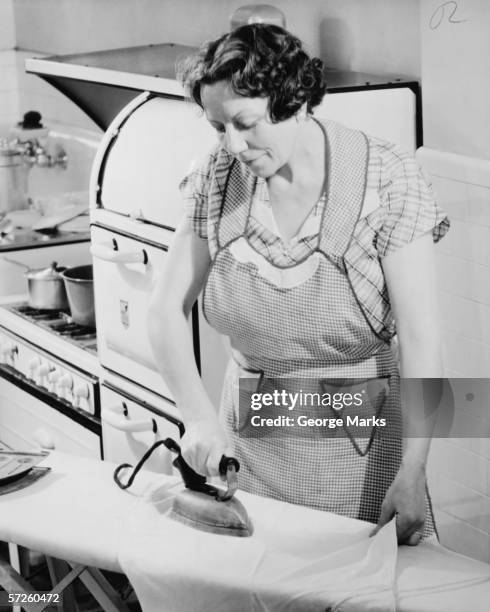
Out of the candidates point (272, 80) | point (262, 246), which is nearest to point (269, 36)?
point (272, 80)

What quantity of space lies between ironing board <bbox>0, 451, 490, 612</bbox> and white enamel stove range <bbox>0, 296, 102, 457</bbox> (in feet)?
3.80

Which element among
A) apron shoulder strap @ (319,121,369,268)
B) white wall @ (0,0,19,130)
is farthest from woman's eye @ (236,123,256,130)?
white wall @ (0,0,19,130)

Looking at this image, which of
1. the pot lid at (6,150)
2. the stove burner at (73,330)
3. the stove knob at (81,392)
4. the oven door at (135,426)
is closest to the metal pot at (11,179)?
the pot lid at (6,150)

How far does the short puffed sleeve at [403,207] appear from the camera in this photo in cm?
191

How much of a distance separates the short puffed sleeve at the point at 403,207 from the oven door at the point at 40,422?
66.8 inches

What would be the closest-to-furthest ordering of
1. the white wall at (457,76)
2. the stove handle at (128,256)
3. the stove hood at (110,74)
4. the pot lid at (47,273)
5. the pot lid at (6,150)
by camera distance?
the white wall at (457,76), the stove handle at (128,256), the stove hood at (110,74), the pot lid at (47,273), the pot lid at (6,150)

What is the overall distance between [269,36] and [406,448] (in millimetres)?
736

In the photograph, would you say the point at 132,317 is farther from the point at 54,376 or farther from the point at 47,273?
the point at 47,273

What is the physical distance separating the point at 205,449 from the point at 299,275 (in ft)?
1.17

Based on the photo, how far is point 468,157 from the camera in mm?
2758

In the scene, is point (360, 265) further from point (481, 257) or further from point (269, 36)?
point (481, 257)

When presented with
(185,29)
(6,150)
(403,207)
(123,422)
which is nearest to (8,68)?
(6,150)

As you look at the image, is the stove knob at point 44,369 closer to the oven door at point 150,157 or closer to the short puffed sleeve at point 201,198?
the oven door at point 150,157

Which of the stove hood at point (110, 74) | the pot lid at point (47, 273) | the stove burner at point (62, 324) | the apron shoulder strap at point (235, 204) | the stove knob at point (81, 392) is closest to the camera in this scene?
the apron shoulder strap at point (235, 204)
